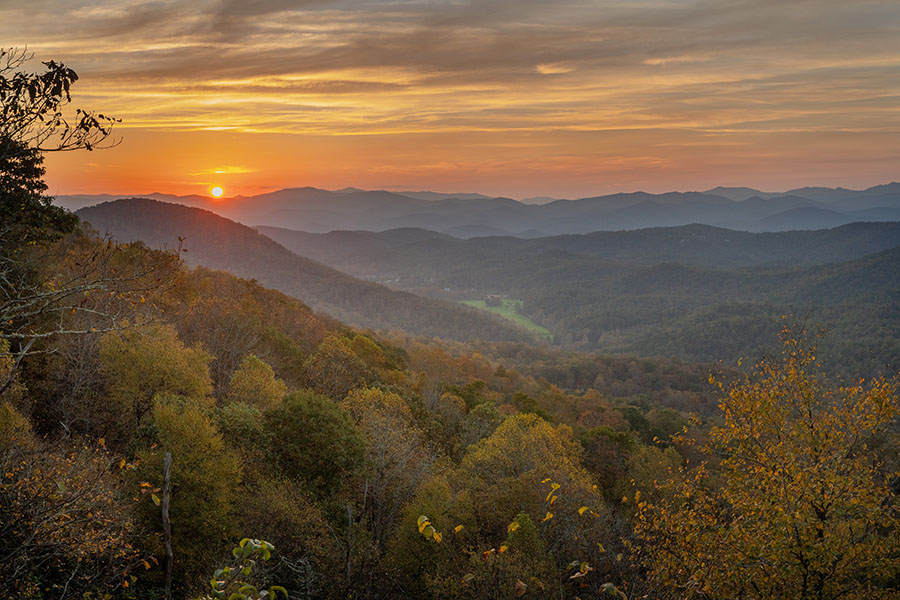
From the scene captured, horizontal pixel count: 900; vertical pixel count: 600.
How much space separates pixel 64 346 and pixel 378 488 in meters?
16.3

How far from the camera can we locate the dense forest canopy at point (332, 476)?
11.5 metres

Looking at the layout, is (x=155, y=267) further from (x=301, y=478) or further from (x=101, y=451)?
(x=301, y=478)

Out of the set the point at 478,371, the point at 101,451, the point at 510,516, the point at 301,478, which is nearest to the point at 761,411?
the point at 510,516

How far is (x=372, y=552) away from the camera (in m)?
19.1

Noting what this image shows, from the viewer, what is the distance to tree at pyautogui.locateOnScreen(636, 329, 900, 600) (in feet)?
38.1

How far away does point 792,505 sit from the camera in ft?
39.5

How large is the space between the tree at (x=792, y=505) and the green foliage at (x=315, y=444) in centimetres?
1571

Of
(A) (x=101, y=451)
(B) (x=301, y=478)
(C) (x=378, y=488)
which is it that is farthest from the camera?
(B) (x=301, y=478)

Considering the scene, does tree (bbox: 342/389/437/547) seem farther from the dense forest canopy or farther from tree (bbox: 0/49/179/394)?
tree (bbox: 0/49/179/394)

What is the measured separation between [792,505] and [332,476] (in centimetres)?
1908

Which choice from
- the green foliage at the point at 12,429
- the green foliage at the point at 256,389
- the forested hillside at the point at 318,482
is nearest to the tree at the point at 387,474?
the forested hillside at the point at 318,482

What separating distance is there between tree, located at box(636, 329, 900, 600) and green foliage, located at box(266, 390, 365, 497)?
15706mm

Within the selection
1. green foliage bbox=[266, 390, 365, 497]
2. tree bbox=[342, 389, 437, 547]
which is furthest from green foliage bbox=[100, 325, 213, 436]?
tree bbox=[342, 389, 437, 547]

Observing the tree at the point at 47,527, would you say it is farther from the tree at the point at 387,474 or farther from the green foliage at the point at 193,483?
the tree at the point at 387,474
